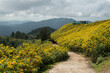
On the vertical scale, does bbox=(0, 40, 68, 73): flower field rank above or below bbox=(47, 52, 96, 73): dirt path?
above

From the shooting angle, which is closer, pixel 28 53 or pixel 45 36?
pixel 28 53

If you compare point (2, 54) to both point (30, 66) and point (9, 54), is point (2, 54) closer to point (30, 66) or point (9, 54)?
point (9, 54)

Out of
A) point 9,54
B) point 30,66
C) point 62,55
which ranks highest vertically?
point 9,54

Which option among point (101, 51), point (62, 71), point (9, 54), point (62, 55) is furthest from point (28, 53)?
point (101, 51)

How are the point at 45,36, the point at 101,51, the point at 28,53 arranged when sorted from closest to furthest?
the point at 28,53
the point at 101,51
the point at 45,36

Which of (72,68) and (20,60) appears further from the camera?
(72,68)

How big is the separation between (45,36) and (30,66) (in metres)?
27.0

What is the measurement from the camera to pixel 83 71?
26.5ft

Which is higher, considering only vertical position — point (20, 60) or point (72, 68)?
point (20, 60)

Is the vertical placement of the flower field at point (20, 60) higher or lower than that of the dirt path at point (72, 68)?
higher

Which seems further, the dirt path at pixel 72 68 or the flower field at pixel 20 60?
the dirt path at pixel 72 68

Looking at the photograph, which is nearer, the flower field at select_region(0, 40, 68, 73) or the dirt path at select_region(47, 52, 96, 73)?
the flower field at select_region(0, 40, 68, 73)

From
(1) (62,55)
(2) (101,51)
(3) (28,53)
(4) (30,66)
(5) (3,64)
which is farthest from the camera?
(1) (62,55)

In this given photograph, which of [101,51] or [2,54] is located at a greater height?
[2,54]
